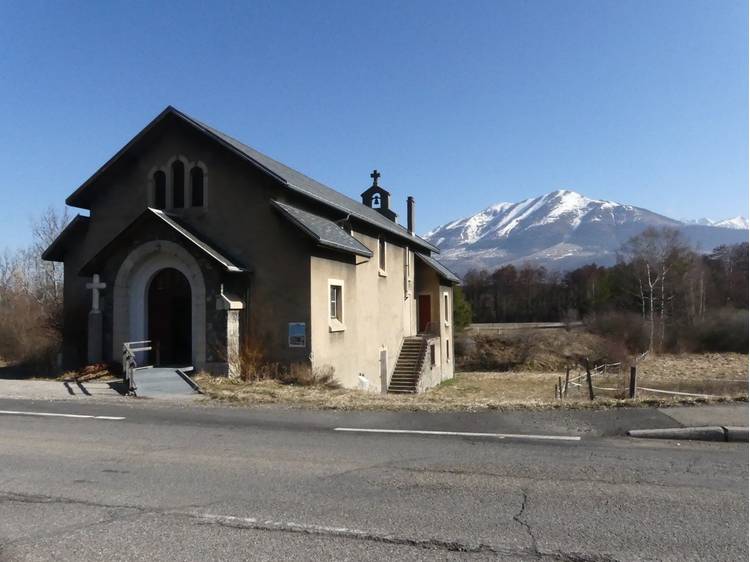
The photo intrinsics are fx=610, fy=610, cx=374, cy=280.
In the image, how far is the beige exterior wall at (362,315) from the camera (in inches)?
731

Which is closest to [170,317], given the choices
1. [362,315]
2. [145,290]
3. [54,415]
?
[145,290]

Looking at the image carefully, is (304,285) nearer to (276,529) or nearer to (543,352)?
(276,529)

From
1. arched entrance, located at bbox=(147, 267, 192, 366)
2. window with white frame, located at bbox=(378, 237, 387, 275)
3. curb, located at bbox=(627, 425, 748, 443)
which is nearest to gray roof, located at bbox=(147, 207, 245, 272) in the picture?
arched entrance, located at bbox=(147, 267, 192, 366)

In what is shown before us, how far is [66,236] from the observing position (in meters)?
21.0

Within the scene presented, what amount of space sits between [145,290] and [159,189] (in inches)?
146

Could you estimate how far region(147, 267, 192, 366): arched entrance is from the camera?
18766 millimetres

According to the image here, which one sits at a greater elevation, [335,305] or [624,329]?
[335,305]

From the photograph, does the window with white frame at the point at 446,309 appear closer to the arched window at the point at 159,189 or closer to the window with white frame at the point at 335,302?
the window with white frame at the point at 335,302

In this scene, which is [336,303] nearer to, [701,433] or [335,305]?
[335,305]

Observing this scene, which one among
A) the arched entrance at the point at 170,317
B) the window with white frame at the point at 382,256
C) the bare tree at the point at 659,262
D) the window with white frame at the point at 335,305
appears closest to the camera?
the arched entrance at the point at 170,317

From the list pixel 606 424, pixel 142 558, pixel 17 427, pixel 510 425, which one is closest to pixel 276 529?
pixel 142 558

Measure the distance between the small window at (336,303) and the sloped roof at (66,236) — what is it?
8927 millimetres

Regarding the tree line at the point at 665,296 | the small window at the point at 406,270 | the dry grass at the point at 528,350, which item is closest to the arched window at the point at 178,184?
the small window at the point at 406,270

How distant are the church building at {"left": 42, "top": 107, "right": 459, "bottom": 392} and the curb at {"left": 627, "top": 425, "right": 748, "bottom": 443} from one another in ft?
34.3
